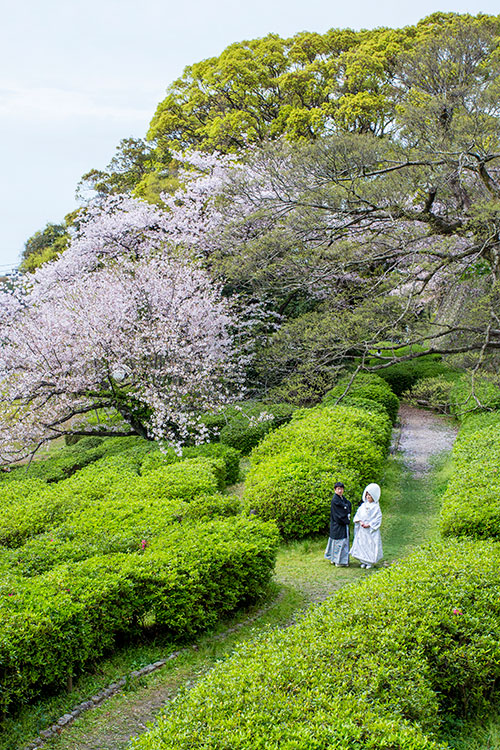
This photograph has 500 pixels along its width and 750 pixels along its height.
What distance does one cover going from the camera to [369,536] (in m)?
7.17

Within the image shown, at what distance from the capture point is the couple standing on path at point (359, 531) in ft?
23.4

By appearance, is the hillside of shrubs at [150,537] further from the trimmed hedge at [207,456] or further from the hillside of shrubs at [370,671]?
the hillside of shrubs at [370,671]

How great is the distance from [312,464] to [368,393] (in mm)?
5813

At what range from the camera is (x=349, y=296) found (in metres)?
16.8

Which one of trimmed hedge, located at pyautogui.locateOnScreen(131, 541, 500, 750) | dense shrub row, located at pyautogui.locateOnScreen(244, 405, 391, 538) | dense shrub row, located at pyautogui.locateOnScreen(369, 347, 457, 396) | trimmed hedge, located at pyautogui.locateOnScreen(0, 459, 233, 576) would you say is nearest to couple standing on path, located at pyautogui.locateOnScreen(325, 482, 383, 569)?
dense shrub row, located at pyautogui.locateOnScreen(244, 405, 391, 538)

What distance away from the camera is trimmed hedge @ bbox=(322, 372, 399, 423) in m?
14.1

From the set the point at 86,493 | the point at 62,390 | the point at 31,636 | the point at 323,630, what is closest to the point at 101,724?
the point at 31,636

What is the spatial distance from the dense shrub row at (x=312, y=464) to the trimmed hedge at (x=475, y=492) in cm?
145

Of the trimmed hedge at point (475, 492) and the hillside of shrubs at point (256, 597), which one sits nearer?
the hillside of shrubs at point (256, 597)

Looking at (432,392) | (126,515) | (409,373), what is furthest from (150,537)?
(409,373)

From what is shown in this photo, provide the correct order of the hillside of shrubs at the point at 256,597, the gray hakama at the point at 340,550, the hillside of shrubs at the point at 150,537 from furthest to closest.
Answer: the gray hakama at the point at 340,550
the hillside of shrubs at the point at 150,537
the hillside of shrubs at the point at 256,597

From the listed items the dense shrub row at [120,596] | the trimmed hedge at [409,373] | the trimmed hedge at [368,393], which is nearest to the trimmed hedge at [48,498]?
the dense shrub row at [120,596]

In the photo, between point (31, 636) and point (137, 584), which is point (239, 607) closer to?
point (137, 584)

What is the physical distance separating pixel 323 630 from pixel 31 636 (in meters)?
2.17
